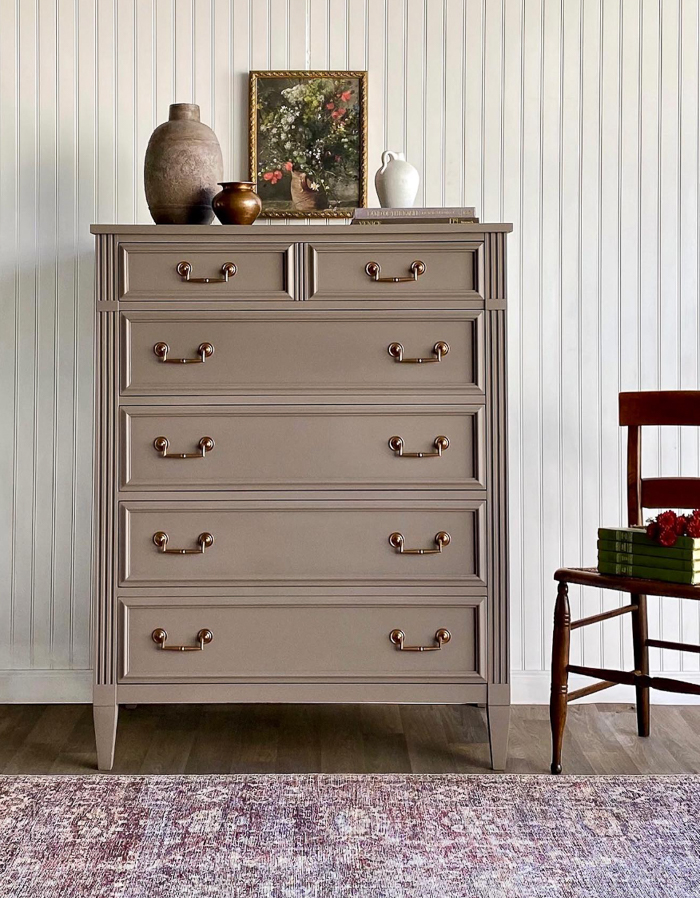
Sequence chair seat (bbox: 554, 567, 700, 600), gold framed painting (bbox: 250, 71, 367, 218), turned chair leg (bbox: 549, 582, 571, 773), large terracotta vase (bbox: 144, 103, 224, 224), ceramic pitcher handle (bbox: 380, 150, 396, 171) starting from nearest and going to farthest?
chair seat (bbox: 554, 567, 700, 600) → turned chair leg (bbox: 549, 582, 571, 773) → large terracotta vase (bbox: 144, 103, 224, 224) → ceramic pitcher handle (bbox: 380, 150, 396, 171) → gold framed painting (bbox: 250, 71, 367, 218)

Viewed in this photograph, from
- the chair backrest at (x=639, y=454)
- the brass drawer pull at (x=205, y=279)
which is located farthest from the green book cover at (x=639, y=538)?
the brass drawer pull at (x=205, y=279)

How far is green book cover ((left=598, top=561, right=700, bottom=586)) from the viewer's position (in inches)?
79.7

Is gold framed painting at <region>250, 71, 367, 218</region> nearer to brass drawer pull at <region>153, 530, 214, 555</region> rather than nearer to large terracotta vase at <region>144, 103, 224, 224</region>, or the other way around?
large terracotta vase at <region>144, 103, 224, 224</region>

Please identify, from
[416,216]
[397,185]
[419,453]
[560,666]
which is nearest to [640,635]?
[560,666]

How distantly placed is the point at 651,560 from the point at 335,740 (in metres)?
1.00

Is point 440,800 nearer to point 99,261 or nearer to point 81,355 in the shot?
point 99,261

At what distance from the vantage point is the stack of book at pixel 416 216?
2229mm

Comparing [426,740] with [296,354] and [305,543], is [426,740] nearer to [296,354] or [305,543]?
[305,543]

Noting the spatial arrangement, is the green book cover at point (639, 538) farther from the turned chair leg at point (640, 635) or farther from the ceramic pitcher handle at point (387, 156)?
the ceramic pitcher handle at point (387, 156)

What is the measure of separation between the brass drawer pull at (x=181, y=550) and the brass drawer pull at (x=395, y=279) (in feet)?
2.51

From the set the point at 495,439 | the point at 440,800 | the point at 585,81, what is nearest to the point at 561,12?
the point at 585,81

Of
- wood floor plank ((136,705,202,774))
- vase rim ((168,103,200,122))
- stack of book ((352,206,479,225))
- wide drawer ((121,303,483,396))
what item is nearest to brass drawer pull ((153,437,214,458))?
wide drawer ((121,303,483,396))

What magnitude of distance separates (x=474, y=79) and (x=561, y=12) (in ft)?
1.13

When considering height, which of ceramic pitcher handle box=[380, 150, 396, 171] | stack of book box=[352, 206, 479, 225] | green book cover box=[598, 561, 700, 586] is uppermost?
ceramic pitcher handle box=[380, 150, 396, 171]
